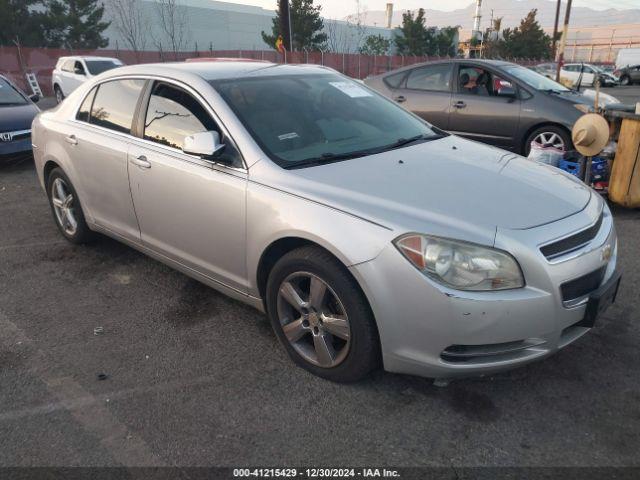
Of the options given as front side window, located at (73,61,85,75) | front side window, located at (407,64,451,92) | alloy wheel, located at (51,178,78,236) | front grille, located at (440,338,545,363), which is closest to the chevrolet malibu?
front grille, located at (440,338,545,363)

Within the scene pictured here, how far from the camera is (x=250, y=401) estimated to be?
2.68 m

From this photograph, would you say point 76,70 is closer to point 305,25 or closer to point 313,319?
point 313,319

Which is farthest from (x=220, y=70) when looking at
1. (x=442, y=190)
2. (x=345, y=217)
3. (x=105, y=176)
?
(x=442, y=190)

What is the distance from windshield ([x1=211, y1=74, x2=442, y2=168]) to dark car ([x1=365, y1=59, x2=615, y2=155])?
385 cm

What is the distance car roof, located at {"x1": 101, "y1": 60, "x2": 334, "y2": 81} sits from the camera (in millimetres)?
3475

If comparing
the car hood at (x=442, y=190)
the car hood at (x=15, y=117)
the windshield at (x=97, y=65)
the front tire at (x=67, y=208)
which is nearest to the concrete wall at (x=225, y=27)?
the windshield at (x=97, y=65)

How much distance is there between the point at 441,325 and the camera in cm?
231

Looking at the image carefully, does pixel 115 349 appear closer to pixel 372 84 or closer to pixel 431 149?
pixel 431 149

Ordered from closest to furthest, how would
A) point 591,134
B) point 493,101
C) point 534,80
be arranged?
point 591,134 < point 493,101 < point 534,80

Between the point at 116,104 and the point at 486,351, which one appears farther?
the point at 116,104

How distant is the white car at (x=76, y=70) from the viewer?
55.6ft

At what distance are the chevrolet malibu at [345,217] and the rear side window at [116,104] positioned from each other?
17mm

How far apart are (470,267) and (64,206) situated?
3849 millimetres

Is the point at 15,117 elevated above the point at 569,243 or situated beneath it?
situated beneath
